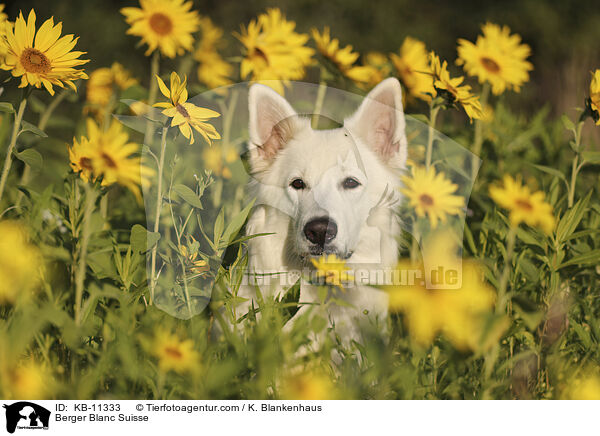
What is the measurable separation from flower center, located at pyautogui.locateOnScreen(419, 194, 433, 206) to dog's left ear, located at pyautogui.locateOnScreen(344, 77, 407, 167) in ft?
0.66

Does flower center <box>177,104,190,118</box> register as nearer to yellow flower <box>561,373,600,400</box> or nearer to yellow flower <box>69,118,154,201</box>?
yellow flower <box>69,118,154,201</box>

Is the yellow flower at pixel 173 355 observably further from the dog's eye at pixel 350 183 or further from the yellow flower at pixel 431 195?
the yellow flower at pixel 431 195

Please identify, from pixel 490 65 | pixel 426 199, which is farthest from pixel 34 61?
pixel 490 65

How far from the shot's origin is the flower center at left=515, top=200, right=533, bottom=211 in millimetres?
1655

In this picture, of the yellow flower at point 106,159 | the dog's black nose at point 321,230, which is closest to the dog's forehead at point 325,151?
the dog's black nose at point 321,230

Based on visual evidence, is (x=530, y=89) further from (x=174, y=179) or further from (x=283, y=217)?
(x=174, y=179)

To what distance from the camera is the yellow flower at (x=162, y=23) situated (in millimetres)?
1996

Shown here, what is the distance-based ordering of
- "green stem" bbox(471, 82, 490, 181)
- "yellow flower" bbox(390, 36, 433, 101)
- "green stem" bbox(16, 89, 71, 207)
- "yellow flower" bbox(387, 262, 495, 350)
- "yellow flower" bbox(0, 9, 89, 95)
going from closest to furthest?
"yellow flower" bbox(387, 262, 495, 350), "yellow flower" bbox(0, 9, 89, 95), "yellow flower" bbox(390, 36, 433, 101), "green stem" bbox(16, 89, 71, 207), "green stem" bbox(471, 82, 490, 181)

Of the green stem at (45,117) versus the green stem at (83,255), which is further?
the green stem at (45,117)

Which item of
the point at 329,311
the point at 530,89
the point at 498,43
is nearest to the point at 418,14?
the point at 530,89

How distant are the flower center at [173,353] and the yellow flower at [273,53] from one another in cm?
107

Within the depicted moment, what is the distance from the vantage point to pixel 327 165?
1.77 meters
